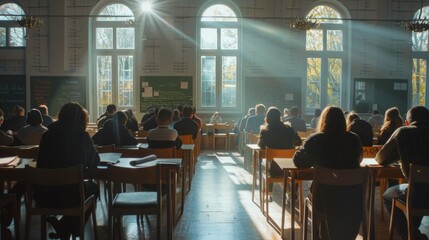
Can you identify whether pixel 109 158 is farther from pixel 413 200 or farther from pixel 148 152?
pixel 413 200

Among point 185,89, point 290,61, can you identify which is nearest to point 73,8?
point 185,89

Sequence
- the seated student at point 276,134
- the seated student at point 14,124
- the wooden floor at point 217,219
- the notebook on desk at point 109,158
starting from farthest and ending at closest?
the seated student at point 14,124, the seated student at point 276,134, the wooden floor at point 217,219, the notebook on desk at point 109,158

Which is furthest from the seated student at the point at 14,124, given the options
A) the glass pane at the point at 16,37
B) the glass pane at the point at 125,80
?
the glass pane at the point at 16,37

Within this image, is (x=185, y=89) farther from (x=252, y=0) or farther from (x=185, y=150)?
(x=185, y=150)

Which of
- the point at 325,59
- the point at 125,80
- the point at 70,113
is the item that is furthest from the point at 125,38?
the point at 70,113

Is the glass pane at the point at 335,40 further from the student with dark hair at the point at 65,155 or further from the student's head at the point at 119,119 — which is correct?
the student with dark hair at the point at 65,155

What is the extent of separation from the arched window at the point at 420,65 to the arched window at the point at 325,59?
2.18m

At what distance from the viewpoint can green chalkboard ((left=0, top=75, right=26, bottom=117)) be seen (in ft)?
39.0

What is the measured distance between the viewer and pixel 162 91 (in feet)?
39.4

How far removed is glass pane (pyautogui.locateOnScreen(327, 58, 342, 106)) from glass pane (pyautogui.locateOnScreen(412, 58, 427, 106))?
2.26 metres

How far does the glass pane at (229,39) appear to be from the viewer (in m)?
12.5

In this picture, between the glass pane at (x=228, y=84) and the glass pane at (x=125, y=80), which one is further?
the glass pane at (x=228, y=84)

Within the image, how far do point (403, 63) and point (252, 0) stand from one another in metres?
4.73

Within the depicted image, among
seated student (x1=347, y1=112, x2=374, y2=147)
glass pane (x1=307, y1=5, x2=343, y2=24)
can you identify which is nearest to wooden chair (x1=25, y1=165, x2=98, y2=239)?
seated student (x1=347, y1=112, x2=374, y2=147)
